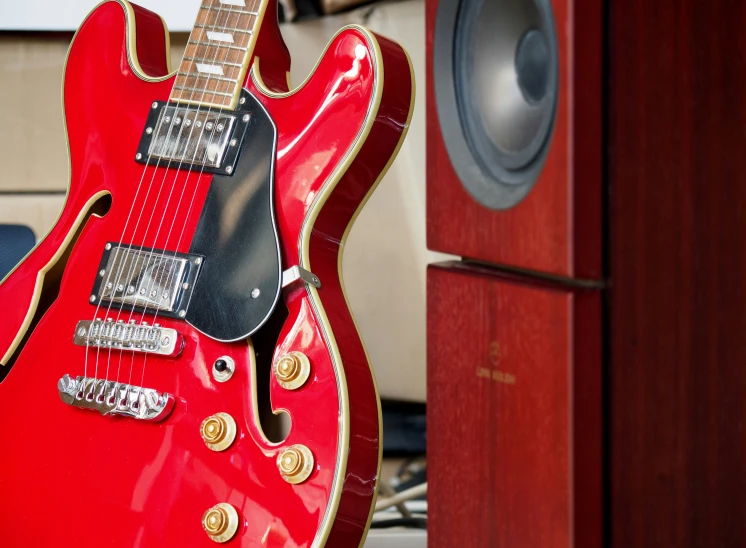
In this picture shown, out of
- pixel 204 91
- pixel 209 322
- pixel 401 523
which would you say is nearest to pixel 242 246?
pixel 209 322

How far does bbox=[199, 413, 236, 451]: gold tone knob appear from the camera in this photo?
711 mm

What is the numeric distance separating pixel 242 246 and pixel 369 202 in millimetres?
505

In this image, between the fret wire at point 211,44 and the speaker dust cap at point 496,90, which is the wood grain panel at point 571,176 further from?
the fret wire at point 211,44

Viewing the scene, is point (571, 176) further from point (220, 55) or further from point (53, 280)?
point (53, 280)

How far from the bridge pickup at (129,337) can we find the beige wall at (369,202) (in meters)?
0.52

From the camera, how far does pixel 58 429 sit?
0.78 m

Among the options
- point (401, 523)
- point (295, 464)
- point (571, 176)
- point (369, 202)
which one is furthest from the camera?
point (369, 202)

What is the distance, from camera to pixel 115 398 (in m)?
0.76

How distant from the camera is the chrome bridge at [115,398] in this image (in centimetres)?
74

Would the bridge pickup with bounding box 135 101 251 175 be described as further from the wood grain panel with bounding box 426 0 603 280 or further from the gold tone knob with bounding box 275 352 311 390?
the wood grain panel with bounding box 426 0 603 280
